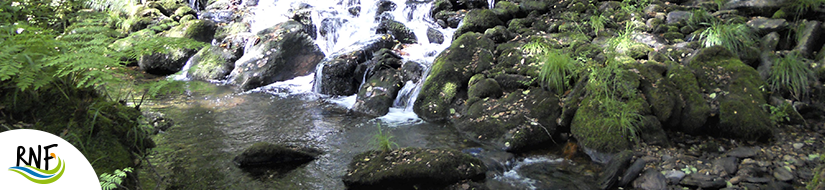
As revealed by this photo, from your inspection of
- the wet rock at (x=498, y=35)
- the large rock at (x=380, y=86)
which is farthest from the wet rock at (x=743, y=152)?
the large rock at (x=380, y=86)

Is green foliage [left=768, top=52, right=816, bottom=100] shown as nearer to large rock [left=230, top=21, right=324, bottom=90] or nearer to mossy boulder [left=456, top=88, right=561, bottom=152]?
mossy boulder [left=456, top=88, right=561, bottom=152]

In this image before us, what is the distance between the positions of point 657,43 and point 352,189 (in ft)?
19.4

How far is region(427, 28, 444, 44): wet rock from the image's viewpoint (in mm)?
11699

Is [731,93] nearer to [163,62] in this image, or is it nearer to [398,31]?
[398,31]

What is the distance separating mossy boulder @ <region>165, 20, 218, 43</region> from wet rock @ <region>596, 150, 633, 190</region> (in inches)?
555

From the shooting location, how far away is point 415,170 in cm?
494

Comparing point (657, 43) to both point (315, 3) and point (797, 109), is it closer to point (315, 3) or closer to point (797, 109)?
point (797, 109)

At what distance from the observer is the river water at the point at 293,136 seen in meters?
5.20

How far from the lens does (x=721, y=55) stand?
631cm

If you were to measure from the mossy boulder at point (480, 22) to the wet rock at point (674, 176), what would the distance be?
5990 millimetres

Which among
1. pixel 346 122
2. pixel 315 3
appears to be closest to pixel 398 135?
pixel 346 122

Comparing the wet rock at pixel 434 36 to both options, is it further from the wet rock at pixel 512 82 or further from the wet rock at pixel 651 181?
the wet rock at pixel 651 181

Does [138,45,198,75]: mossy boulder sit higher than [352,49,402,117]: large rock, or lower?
lower

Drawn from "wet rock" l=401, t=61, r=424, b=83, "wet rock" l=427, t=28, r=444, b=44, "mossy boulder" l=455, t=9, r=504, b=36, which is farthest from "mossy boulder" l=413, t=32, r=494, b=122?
"wet rock" l=427, t=28, r=444, b=44
